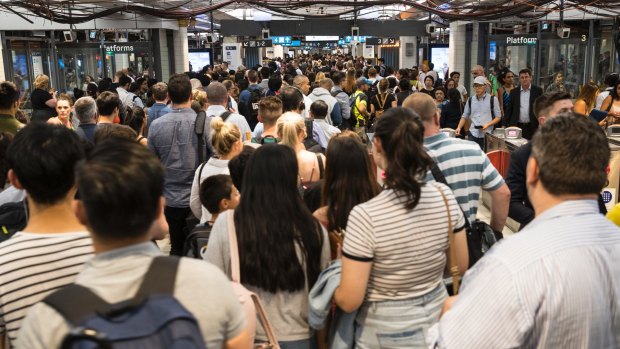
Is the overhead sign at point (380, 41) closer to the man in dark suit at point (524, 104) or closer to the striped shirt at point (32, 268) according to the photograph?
the man in dark suit at point (524, 104)

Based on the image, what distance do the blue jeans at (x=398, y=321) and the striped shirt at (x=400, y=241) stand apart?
0.04 meters

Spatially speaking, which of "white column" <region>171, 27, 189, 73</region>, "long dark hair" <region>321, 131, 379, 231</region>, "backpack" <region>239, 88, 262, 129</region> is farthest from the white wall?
"long dark hair" <region>321, 131, 379, 231</region>

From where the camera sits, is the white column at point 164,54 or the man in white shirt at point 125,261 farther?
the white column at point 164,54

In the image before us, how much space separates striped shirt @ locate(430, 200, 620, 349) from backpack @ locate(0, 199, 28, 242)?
2072 mm

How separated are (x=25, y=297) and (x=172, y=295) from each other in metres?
0.86

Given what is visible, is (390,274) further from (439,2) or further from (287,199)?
(439,2)

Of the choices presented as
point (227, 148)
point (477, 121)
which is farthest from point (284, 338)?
point (477, 121)

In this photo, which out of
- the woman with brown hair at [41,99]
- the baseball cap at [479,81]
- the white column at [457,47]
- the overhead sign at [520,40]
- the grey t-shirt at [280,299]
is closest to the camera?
the grey t-shirt at [280,299]

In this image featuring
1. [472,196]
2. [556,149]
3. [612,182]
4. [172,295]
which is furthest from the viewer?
[612,182]

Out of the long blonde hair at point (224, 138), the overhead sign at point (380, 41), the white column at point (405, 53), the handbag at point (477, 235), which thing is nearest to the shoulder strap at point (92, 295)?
the handbag at point (477, 235)

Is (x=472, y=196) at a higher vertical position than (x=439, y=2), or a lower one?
lower

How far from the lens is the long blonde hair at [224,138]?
4.39 metres

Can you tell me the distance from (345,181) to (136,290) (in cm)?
180

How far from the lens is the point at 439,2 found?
17.7 m
